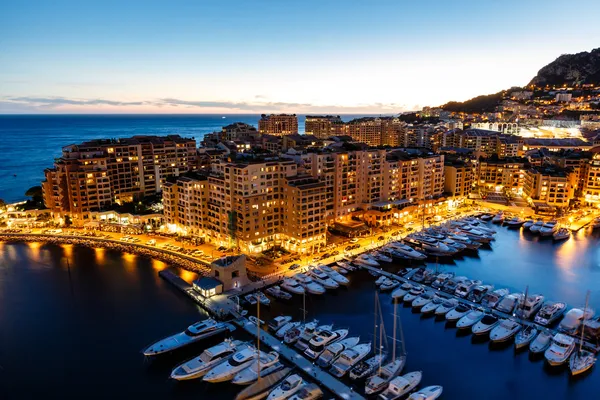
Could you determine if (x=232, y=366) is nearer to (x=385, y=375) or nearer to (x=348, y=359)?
(x=348, y=359)

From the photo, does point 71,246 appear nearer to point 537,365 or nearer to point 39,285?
point 39,285

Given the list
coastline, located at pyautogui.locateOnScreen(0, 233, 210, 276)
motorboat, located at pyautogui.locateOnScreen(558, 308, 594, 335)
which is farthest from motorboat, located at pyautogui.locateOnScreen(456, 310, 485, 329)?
coastline, located at pyautogui.locateOnScreen(0, 233, 210, 276)

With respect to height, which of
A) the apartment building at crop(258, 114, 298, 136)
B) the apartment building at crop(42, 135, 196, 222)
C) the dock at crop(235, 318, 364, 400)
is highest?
the apartment building at crop(258, 114, 298, 136)

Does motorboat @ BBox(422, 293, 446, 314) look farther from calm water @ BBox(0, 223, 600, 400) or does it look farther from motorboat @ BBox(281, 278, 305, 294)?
motorboat @ BBox(281, 278, 305, 294)

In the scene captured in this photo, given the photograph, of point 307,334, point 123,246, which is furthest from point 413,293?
point 123,246

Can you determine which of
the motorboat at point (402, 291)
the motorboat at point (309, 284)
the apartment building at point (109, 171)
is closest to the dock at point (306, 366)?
the motorboat at point (309, 284)

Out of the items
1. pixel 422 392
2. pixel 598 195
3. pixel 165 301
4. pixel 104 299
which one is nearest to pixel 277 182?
pixel 165 301
